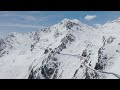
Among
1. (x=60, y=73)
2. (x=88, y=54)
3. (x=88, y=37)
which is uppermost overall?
(x=88, y=37)
